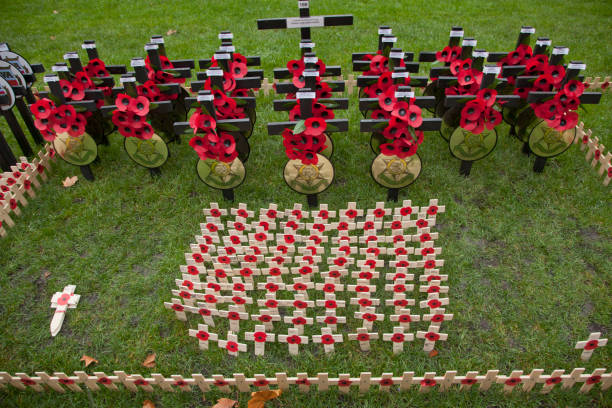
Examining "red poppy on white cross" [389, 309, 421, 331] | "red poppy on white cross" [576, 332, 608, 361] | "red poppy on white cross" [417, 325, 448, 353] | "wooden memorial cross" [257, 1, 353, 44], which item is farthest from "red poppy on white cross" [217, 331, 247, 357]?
"wooden memorial cross" [257, 1, 353, 44]

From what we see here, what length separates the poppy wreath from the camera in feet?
13.4

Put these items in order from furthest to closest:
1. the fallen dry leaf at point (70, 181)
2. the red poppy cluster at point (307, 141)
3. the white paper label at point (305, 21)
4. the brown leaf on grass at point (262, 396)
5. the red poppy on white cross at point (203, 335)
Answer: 1. the white paper label at point (305, 21)
2. the fallen dry leaf at point (70, 181)
3. the red poppy cluster at point (307, 141)
4. the red poppy on white cross at point (203, 335)
5. the brown leaf on grass at point (262, 396)

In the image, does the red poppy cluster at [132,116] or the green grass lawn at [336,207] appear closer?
the green grass lawn at [336,207]

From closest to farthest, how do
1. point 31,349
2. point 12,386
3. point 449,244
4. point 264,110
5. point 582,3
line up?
point 12,386, point 31,349, point 449,244, point 264,110, point 582,3

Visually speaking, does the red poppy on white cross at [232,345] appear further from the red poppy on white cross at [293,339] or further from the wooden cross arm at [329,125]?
the wooden cross arm at [329,125]

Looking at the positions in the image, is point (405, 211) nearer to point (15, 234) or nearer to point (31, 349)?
point (31, 349)

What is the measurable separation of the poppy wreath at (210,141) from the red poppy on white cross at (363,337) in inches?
84.8

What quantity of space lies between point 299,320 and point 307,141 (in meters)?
1.74

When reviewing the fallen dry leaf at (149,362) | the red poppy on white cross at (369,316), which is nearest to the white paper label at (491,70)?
the red poppy on white cross at (369,316)

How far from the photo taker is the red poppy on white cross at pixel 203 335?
10.8 ft

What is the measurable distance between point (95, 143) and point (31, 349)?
2.50m

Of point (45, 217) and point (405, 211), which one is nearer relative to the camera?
point (405, 211)

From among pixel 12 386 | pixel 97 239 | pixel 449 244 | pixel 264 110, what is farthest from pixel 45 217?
pixel 449 244

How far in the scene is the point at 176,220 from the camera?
4633 mm
